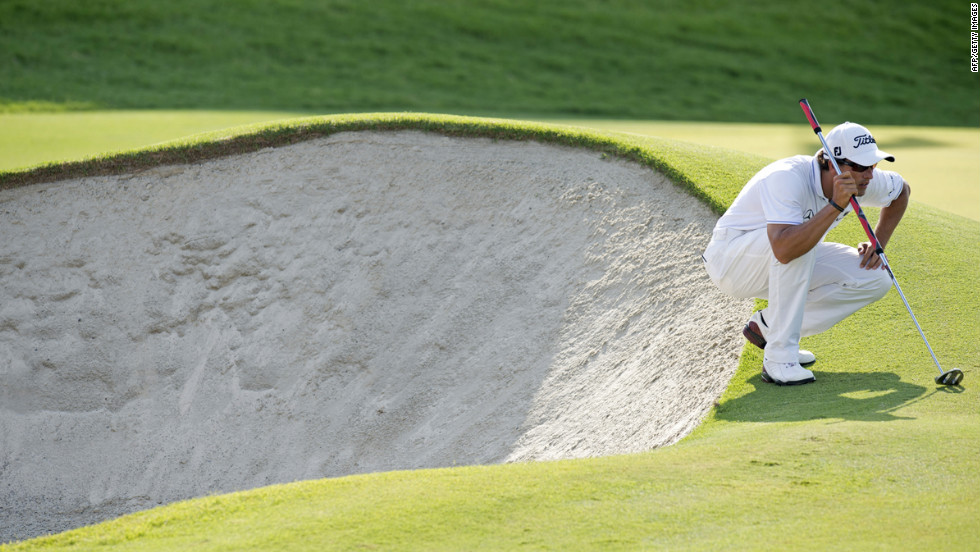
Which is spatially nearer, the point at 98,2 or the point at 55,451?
the point at 55,451

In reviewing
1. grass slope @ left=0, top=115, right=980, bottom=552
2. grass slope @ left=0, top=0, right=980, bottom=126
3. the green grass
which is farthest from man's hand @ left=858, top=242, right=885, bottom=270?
grass slope @ left=0, top=0, right=980, bottom=126

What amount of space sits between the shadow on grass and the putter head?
0.12 metres

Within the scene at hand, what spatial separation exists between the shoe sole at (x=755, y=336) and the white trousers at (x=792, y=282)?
0.51 ft

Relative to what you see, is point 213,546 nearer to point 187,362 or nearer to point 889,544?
point 889,544

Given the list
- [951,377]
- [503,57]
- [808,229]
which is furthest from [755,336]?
[503,57]

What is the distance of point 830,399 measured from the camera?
202 inches

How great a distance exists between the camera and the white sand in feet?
21.9

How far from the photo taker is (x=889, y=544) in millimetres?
3436

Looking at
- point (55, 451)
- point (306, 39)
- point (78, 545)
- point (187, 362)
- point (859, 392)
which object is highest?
point (306, 39)

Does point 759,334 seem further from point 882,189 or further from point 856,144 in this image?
point 856,144

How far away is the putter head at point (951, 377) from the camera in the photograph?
5078 mm

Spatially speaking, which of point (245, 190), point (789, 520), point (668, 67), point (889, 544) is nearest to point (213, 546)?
point (789, 520)

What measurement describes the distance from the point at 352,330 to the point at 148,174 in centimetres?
303

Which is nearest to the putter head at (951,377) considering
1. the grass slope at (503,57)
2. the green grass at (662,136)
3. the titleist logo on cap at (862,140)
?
the titleist logo on cap at (862,140)
